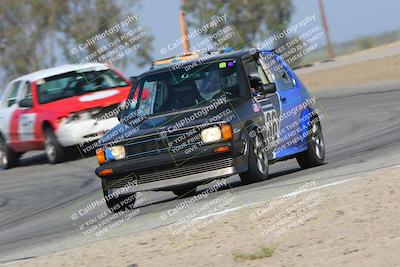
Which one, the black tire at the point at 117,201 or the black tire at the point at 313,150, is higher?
the black tire at the point at 117,201

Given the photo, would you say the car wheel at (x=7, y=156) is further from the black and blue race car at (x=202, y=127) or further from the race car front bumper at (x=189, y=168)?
the race car front bumper at (x=189, y=168)

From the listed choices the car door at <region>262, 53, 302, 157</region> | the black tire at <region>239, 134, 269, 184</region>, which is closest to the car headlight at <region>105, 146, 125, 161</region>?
the black tire at <region>239, 134, 269, 184</region>

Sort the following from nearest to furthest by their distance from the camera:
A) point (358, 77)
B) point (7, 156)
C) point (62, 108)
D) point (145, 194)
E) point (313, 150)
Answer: point (313, 150)
point (145, 194)
point (62, 108)
point (7, 156)
point (358, 77)

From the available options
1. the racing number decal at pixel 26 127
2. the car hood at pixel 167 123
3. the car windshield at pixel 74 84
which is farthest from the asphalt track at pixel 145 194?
the car windshield at pixel 74 84

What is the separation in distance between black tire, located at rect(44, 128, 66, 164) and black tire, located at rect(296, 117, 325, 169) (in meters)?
7.22

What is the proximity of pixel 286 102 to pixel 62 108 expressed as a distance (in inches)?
301

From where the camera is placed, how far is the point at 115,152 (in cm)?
1180

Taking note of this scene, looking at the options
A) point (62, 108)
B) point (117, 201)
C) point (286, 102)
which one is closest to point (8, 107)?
point (62, 108)

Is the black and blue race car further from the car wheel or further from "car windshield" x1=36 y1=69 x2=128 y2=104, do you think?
the car wheel

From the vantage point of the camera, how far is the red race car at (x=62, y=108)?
1961 cm

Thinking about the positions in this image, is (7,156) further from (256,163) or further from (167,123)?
(256,163)

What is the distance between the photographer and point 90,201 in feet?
46.8

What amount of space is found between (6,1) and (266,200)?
159 ft

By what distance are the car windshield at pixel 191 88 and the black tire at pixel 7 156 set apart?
31.8 ft
